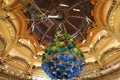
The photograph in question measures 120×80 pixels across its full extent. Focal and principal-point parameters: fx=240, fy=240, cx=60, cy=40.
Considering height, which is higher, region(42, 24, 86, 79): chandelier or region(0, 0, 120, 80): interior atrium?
region(42, 24, 86, 79): chandelier

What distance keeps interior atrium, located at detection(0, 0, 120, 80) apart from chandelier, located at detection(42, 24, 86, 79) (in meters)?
3.51

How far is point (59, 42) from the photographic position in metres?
7.26

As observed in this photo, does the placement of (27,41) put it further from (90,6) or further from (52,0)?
(90,6)

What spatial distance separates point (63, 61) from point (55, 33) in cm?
481

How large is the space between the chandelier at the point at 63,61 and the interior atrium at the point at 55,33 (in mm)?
3510

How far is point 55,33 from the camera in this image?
36.9ft

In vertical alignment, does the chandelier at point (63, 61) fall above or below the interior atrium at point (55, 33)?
above

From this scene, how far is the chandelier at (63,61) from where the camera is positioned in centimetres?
653

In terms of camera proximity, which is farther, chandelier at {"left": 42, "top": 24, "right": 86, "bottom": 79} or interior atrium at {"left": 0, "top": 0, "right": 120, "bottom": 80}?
interior atrium at {"left": 0, "top": 0, "right": 120, "bottom": 80}

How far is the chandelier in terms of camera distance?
257 inches

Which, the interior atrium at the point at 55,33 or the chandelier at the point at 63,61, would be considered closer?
the chandelier at the point at 63,61

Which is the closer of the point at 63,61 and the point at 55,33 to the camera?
the point at 63,61

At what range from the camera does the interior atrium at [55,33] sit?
1136cm

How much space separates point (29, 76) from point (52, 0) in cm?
423
